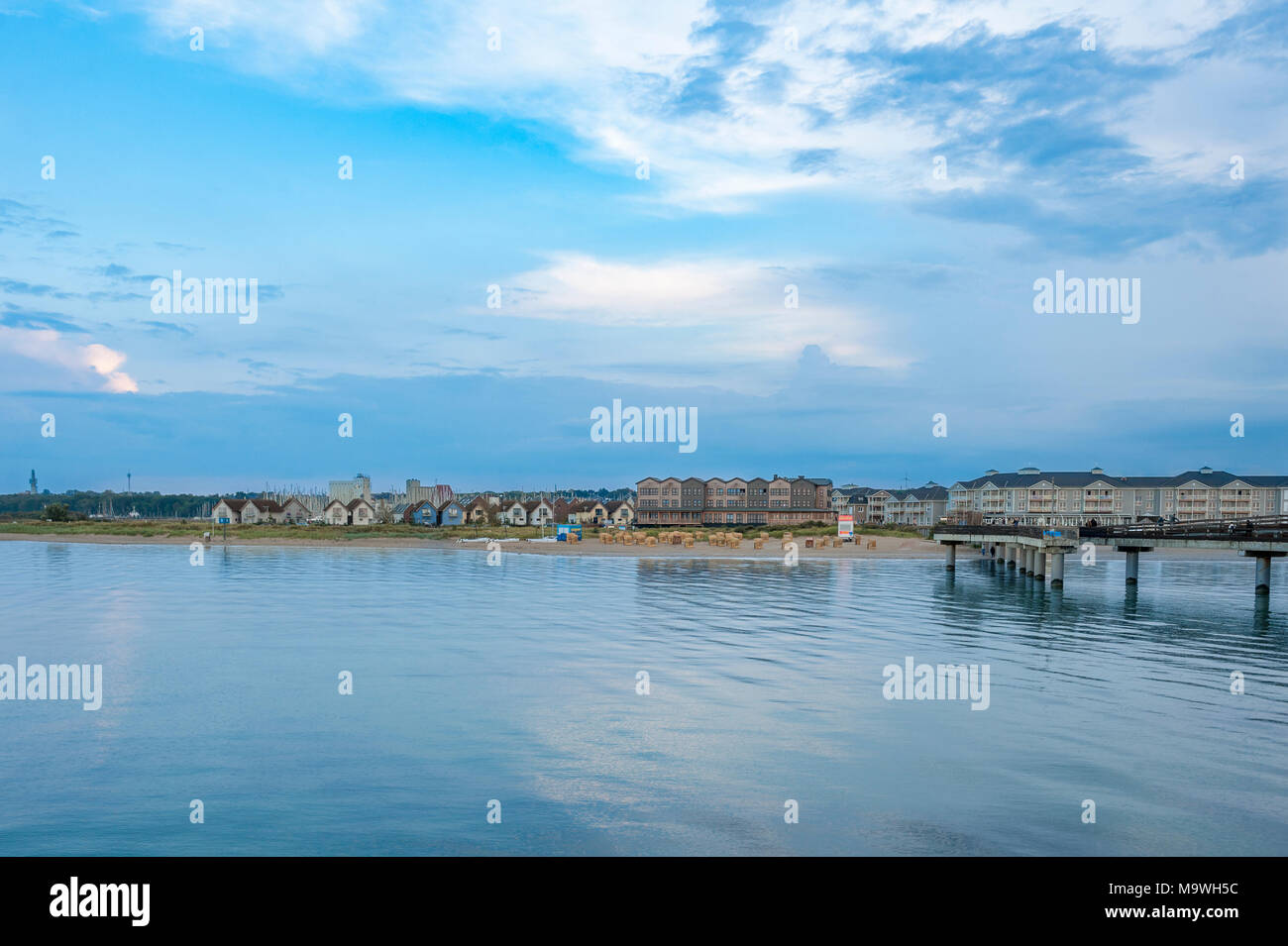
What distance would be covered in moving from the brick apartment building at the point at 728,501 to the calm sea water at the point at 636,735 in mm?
94082

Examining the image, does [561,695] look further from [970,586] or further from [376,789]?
[970,586]

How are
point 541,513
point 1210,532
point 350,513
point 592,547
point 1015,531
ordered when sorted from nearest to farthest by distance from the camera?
1. point 1210,532
2. point 1015,531
3. point 592,547
4. point 350,513
5. point 541,513

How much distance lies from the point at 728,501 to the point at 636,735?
119801 mm

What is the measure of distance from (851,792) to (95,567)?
72394mm

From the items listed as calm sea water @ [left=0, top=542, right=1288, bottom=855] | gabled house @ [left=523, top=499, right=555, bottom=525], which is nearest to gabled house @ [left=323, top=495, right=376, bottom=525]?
gabled house @ [left=523, top=499, right=555, bottom=525]

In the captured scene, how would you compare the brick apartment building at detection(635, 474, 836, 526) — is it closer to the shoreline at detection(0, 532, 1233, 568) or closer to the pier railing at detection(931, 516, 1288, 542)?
the shoreline at detection(0, 532, 1233, 568)

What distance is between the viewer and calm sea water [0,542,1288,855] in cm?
1390

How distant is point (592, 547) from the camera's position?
9825 centimetres

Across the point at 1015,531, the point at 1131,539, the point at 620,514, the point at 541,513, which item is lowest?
the point at 620,514

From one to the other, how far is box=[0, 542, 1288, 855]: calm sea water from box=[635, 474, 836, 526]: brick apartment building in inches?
3704

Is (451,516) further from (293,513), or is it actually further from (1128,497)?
(1128,497)

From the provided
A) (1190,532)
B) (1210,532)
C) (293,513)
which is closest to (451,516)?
(293,513)
